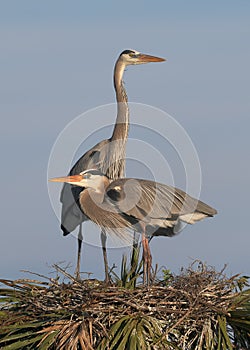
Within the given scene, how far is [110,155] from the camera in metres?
11.1

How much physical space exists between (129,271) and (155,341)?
1.22 metres

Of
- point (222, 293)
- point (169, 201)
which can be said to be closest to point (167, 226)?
point (169, 201)

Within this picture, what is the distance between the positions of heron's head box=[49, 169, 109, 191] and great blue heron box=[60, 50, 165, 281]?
0.43 metres

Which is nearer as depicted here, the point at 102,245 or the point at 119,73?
the point at 102,245

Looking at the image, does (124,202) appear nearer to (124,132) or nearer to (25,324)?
(124,132)

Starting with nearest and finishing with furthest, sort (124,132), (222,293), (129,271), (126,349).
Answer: (126,349)
(222,293)
(129,271)
(124,132)

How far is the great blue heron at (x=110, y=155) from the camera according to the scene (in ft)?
34.8

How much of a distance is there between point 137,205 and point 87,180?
0.61 m

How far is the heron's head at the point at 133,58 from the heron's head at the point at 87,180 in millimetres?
2248

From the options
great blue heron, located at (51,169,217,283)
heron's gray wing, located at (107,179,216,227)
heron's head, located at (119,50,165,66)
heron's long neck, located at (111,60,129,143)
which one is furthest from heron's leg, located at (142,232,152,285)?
heron's head, located at (119,50,165,66)

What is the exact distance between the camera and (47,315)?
7.15m

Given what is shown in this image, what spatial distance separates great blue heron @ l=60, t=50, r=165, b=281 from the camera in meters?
10.6

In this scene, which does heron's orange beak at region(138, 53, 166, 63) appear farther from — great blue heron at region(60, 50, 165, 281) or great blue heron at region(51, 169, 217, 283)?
great blue heron at region(51, 169, 217, 283)

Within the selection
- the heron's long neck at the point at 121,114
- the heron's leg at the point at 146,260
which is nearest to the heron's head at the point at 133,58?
the heron's long neck at the point at 121,114
